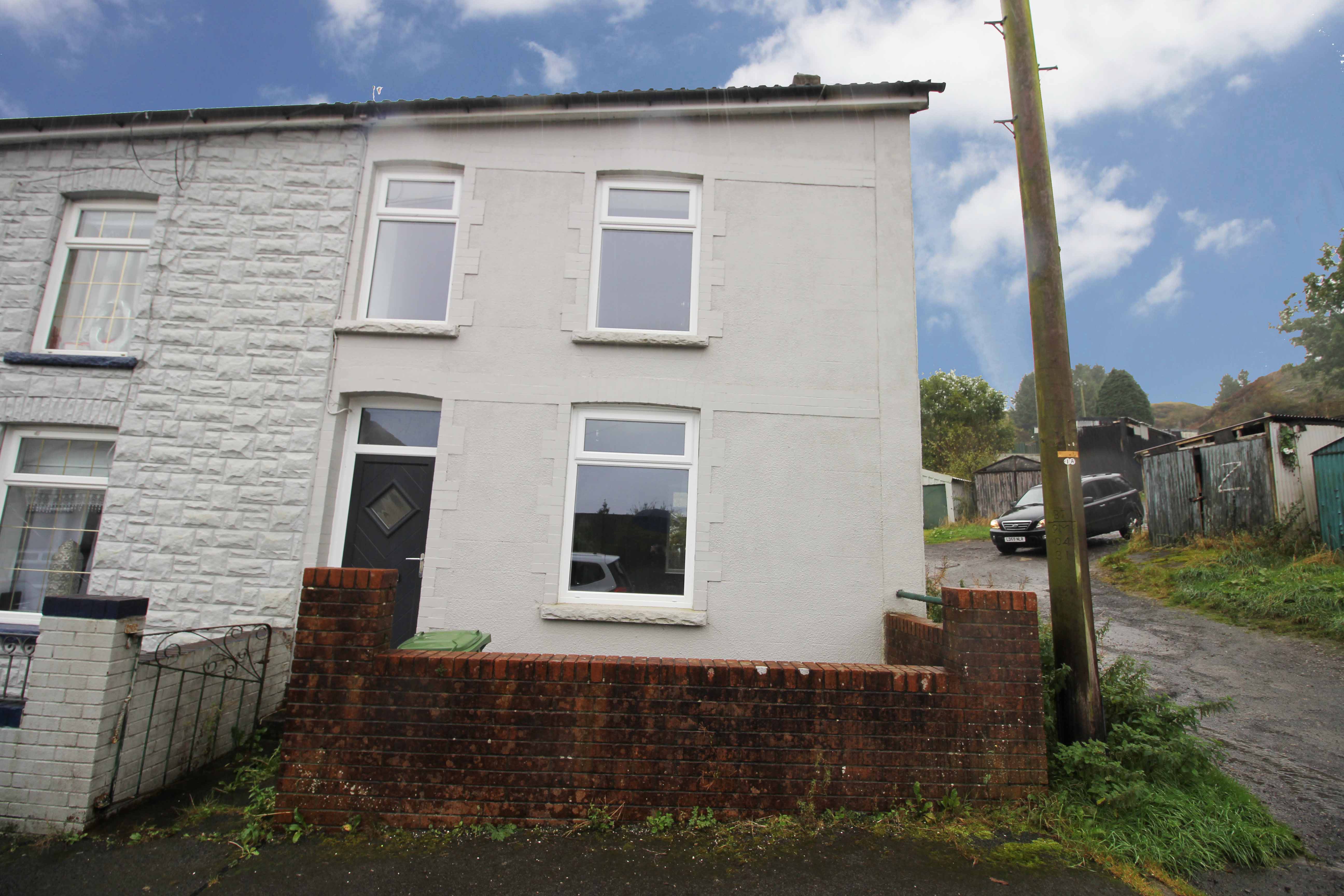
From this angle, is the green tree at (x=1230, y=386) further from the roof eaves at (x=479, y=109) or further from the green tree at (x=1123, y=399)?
the roof eaves at (x=479, y=109)

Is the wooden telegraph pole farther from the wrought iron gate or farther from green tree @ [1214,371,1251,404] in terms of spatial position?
green tree @ [1214,371,1251,404]

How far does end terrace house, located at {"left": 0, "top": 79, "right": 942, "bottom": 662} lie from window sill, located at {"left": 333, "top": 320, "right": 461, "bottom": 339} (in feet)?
0.12

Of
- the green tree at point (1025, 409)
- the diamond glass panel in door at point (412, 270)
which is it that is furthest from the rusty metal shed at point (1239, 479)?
the green tree at point (1025, 409)

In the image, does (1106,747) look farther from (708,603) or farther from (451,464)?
(451,464)

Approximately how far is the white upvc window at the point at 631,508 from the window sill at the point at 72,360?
14.1 feet

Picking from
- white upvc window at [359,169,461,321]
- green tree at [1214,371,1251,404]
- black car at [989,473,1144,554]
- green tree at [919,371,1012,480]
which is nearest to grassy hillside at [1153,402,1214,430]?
green tree at [1214,371,1251,404]

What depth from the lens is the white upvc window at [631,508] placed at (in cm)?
614

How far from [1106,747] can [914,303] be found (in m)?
4.09

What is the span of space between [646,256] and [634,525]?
2734 millimetres

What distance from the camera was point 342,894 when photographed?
305 cm

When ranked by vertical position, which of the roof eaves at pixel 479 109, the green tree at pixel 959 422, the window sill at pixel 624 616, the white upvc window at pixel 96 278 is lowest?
the window sill at pixel 624 616

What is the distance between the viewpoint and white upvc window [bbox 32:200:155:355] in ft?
21.9

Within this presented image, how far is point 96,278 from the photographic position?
682 centimetres

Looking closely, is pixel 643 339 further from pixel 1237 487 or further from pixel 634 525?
pixel 1237 487
